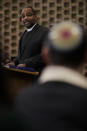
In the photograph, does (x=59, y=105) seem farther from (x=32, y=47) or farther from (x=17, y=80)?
(x=32, y=47)

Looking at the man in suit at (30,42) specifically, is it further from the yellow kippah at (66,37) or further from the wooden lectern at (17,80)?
the yellow kippah at (66,37)

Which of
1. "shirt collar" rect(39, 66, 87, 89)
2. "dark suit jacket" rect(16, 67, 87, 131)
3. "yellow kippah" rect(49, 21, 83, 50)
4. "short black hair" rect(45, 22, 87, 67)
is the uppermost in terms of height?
"yellow kippah" rect(49, 21, 83, 50)

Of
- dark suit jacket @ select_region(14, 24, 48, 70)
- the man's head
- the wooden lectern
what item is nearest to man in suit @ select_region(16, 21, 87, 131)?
the man's head

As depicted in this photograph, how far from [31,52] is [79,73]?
1541mm

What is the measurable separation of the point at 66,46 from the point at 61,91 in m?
0.11

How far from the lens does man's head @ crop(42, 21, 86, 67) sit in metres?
0.65

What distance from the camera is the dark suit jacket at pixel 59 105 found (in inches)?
24.7

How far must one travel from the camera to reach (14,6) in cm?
438

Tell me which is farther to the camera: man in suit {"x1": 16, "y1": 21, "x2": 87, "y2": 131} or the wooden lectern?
the wooden lectern

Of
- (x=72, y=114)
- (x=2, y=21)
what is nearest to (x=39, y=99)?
(x=72, y=114)

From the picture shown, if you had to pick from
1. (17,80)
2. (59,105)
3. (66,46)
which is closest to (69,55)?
(66,46)

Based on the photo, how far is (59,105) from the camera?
63cm

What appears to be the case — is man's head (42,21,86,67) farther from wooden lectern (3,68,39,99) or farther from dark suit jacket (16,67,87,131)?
wooden lectern (3,68,39,99)

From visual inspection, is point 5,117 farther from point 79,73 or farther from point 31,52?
point 31,52
